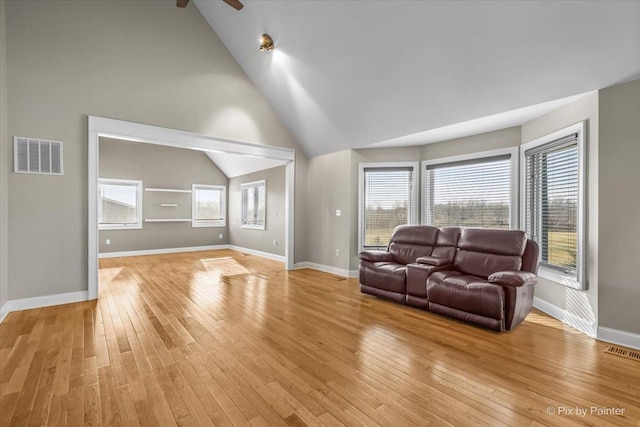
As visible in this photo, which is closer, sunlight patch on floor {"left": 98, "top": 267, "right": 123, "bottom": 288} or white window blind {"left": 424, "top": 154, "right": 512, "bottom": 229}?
white window blind {"left": 424, "top": 154, "right": 512, "bottom": 229}

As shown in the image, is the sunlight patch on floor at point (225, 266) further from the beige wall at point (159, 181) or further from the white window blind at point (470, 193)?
the white window blind at point (470, 193)

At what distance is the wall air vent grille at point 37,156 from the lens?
374 centimetres

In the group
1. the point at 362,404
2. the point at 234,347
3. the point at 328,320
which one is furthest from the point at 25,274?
the point at 362,404

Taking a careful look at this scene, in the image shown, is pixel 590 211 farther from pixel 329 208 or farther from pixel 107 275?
pixel 107 275

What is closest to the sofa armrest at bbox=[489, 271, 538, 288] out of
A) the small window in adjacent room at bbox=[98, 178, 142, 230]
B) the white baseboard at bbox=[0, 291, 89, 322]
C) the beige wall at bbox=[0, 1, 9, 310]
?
the white baseboard at bbox=[0, 291, 89, 322]

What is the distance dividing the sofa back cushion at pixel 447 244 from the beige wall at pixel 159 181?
298 inches

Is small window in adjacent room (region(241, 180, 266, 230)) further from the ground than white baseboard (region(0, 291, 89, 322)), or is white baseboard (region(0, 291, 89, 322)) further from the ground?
small window in adjacent room (region(241, 180, 266, 230))

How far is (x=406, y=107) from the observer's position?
431cm

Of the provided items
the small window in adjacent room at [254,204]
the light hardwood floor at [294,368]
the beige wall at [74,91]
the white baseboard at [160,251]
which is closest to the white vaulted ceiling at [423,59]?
the beige wall at [74,91]

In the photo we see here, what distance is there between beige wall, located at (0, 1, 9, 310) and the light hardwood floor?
0.48 m

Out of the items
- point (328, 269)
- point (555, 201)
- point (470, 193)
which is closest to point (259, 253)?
point (328, 269)

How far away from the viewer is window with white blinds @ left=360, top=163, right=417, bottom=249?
5.63 m

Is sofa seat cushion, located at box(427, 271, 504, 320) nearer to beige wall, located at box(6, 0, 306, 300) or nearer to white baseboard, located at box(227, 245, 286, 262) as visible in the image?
white baseboard, located at box(227, 245, 286, 262)

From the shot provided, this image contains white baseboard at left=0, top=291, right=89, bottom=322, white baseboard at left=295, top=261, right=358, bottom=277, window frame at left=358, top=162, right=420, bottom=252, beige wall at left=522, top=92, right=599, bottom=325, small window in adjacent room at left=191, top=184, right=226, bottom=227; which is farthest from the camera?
small window in adjacent room at left=191, top=184, right=226, bottom=227
